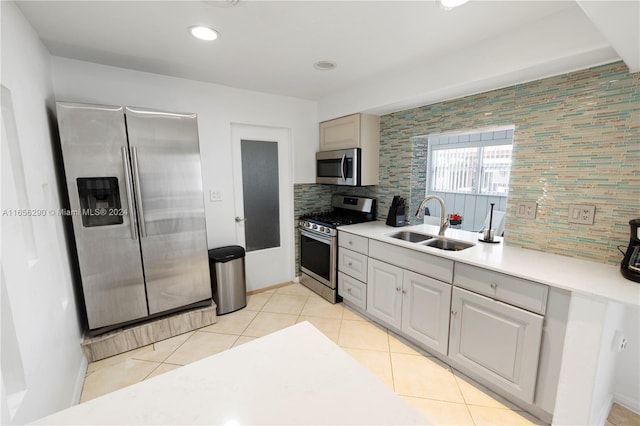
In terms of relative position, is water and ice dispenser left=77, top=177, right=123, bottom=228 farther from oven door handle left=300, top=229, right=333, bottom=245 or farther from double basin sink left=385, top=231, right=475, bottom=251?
double basin sink left=385, top=231, right=475, bottom=251

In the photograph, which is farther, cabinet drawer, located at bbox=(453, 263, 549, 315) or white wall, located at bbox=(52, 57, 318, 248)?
white wall, located at bbox=(52, 57, 318, 248)

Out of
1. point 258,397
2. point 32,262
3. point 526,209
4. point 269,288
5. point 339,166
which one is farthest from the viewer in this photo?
point 269,288

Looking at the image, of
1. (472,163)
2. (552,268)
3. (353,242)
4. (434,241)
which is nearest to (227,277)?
(353,242)

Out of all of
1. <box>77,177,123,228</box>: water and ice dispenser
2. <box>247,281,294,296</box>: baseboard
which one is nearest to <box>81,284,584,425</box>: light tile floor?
<box>247,281,294,296</box>: baseboard

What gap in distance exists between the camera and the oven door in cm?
300

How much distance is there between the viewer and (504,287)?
168 centimetres

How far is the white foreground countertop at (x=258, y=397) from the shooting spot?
2.17ft

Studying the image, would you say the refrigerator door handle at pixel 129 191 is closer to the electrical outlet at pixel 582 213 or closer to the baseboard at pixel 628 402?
the electrical outlet at pixel 582 213

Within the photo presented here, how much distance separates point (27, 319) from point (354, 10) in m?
2.11

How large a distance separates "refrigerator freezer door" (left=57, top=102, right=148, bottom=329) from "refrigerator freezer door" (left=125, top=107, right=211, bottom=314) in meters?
0.08

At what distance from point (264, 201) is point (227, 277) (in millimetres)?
968

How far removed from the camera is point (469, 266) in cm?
184

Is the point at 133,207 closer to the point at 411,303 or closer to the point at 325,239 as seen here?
the point at 325,239

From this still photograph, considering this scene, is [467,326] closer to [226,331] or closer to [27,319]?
[226,331]
